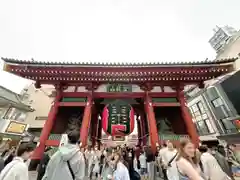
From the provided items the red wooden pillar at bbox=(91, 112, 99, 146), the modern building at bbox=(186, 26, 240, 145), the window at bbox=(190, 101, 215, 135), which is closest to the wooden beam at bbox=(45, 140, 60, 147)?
the red wooden pillar at bbox=(91, 112, 99, 146)

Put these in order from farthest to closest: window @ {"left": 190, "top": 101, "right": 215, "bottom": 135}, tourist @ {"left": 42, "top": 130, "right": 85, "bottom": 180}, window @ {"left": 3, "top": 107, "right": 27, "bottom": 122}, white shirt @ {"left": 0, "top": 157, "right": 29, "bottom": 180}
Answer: window @ {"left": 190, "top": 101, "right": 215, "bottom": 135}
window @ {"left": 3, "top": 107, "right": 27, "bottom": 122}
tourist @ {"left": 42, "top": 130, "right": 85, "bottom": 180}
white shirt @ {"left": 0, "top": 157, "right": 29, "bottom": 180}

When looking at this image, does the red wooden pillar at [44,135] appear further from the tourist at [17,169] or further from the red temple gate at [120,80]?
the tourist at [17,169]

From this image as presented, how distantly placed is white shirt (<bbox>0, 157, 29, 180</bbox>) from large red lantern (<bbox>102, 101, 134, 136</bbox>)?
449 cm

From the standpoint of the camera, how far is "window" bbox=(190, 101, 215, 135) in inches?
680

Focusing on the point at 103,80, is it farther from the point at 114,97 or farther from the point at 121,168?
the point at 121,168

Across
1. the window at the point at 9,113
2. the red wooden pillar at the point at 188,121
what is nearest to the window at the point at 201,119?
the red wooden pillar at the point at 188,121

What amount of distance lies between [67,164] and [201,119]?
63.6ft

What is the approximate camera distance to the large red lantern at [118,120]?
6391mm

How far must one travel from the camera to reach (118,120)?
6.53m

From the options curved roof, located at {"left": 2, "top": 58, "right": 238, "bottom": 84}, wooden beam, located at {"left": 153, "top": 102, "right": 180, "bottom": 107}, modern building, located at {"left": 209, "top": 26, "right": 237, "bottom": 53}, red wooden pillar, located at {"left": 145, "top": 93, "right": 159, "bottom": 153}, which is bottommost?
red wooden pillar, located at {"left": 145, "top": 93, "right": 159, "bottom": 153}

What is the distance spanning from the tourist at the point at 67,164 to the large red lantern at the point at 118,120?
3888 mm

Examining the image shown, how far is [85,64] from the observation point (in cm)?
701

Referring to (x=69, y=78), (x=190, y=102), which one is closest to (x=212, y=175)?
(x=69, y=78)

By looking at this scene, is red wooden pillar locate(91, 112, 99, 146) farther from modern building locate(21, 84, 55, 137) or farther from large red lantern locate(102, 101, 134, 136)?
modern building locate(21, 84, 55, 137)
